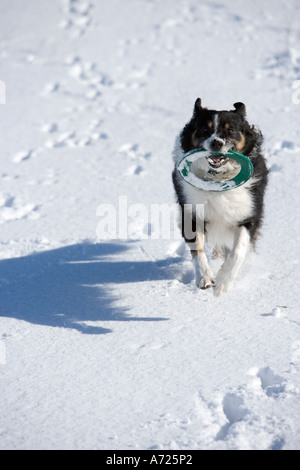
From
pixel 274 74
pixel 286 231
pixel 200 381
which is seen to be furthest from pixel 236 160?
pixel 274 74

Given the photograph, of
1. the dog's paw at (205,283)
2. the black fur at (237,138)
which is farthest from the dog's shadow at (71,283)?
the black fur at (237,138)

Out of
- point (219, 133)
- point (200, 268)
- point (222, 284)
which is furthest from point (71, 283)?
point (219, 133)

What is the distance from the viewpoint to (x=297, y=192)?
535cm

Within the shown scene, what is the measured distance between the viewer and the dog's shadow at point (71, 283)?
12.1 ft

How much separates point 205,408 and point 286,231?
2.41 meters

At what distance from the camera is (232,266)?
3.75 metres

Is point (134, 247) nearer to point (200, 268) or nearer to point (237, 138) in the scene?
point (200, 268)

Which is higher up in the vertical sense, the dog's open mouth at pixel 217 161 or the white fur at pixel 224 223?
the dog's open mouth at pixel 217 161

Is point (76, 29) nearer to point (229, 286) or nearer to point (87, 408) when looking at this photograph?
point (229, 286)

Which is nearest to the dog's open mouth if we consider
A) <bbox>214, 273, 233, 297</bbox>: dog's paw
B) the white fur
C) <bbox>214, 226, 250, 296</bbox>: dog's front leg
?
the white fur

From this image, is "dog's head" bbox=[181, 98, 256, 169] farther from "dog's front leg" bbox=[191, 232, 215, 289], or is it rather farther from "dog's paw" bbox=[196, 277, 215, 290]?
"dog's paw" bbox=[196, 277, 215, 290]

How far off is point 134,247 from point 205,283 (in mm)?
1137

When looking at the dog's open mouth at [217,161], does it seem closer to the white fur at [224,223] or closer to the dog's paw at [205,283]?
the white fur at [224,223]
